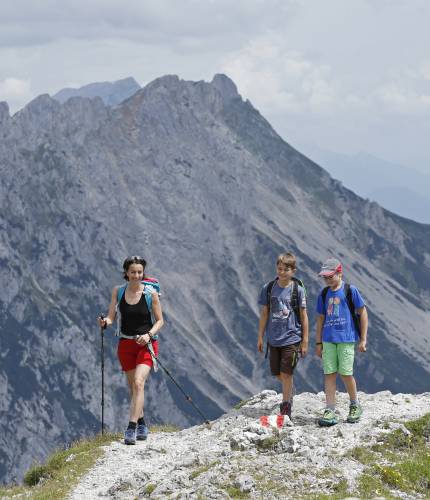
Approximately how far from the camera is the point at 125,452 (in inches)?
739

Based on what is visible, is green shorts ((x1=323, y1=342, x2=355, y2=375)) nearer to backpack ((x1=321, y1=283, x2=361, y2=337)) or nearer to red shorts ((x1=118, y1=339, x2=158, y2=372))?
backpack ((x1=321, y1=283, x2=361, y2=337))

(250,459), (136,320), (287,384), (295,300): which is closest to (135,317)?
(136,320)

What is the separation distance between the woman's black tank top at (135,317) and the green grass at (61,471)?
117 inches

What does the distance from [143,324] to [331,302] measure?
4.48 meters

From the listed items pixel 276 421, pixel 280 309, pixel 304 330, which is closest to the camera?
pixel 276 421

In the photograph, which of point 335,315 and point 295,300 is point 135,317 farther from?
point 335,315

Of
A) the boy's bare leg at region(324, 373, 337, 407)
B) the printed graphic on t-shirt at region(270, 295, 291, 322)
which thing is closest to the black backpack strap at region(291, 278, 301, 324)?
the printed graphic on t-shirt at region(270, 295, 291, 322)

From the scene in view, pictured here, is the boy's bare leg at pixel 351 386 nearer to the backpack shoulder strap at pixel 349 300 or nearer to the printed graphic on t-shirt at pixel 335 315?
the printed graphic on t-shirt at pixel 335 315

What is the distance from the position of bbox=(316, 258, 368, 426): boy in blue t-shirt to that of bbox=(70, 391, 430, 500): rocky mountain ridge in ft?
1.47

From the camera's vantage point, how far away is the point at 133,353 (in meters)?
19.2

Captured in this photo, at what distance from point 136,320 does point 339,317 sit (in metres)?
4.80

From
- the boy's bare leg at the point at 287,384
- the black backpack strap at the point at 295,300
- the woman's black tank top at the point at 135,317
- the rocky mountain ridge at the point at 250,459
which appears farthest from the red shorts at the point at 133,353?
the black backpack strap at the point at 295,300

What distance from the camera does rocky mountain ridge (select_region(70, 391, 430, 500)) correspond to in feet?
46.9

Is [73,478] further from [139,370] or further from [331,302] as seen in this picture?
[331,302]
